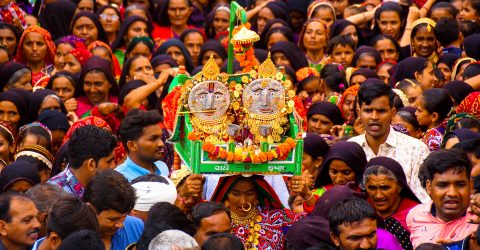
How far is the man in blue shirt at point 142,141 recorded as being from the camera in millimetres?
11828

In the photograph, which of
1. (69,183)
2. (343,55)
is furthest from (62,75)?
(69,183)

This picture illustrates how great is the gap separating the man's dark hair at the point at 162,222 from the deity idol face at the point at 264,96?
44.7 inches

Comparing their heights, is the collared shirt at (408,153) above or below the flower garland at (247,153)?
below

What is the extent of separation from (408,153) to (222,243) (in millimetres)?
3073

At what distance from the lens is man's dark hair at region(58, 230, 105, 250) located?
866 centimetres

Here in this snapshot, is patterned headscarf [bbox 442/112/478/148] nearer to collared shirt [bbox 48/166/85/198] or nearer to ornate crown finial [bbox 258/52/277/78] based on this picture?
ornate crown finial [bbox 258/52/277/78]

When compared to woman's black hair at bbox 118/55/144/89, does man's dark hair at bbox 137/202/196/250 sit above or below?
below

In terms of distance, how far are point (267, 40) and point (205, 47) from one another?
0.84 meters

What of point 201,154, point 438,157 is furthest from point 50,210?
point 438,157

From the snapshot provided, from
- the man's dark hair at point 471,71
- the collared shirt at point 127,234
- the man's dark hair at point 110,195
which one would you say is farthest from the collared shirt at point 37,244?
the man's dark hair at point 471,71

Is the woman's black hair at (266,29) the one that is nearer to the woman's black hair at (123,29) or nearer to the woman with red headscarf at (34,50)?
the woman's black hair at (123,29)

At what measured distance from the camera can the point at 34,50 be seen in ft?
53.2

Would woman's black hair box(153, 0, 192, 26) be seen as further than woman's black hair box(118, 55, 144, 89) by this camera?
Yes

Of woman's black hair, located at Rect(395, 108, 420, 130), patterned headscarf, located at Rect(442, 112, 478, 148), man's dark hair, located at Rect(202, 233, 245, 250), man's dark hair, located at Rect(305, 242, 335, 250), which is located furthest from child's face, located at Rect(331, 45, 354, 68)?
man's dark hair, located at Rect(202, 233, 245, 250)
